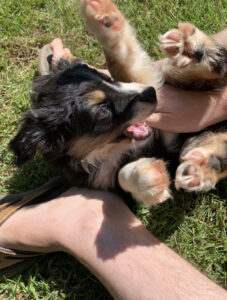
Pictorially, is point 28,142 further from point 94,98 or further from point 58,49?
point 58,49

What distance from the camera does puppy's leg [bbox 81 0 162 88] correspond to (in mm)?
2289

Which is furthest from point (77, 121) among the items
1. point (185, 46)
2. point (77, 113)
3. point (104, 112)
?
point (185, 46)

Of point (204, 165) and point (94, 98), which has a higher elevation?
point (94, 98)

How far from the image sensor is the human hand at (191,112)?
2.59 meters

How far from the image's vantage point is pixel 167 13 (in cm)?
381

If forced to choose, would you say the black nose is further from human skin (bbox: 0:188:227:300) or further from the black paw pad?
human skin (bbox: 0:188:227:300)

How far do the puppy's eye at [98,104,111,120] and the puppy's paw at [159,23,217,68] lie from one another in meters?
0.58

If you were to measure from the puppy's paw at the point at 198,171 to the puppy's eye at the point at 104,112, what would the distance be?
662mm

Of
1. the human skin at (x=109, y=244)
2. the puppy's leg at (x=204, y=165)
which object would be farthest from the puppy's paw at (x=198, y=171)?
the human skin at (x=109, y=244)

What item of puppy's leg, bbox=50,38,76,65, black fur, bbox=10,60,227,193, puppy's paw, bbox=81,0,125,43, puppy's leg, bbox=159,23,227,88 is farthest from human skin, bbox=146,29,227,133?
puppy's leg, bbox=50,38,76,65

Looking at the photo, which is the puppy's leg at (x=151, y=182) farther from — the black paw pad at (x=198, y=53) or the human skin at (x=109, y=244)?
the black paw pad at (x=198, y=53)

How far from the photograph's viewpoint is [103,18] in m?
2.32

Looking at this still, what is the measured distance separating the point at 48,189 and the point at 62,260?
0.74m

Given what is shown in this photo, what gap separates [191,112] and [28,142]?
138 cm
